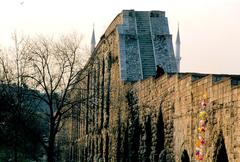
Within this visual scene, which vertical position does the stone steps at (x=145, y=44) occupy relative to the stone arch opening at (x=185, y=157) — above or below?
above

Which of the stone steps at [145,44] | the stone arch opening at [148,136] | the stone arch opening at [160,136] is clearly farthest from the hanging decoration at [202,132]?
the stone steps at [145,44]

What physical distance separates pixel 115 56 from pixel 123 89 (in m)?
3.80

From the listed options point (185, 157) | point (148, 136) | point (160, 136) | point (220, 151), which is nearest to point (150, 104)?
point (148, 136)

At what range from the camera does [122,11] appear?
31.1 meters

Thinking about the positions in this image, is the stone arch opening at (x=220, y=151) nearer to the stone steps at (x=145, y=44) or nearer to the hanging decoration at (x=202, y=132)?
the hanging decoration at (x=202, y=132)

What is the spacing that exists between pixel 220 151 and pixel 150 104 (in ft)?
25.2

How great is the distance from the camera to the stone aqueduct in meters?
13.3

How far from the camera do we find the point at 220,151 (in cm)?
1323

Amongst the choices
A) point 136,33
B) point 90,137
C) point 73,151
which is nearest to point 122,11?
point 136,33

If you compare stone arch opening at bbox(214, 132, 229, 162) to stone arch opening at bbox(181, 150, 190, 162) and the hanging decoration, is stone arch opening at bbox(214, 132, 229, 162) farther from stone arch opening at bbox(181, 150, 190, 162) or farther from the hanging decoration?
stone arch opening at bbox(181, 150, 190, 162)

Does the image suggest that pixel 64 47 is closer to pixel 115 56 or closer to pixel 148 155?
pixel 115 56

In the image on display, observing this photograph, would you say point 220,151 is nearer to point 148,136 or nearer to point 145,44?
point 148,136

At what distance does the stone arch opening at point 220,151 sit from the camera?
13.2m

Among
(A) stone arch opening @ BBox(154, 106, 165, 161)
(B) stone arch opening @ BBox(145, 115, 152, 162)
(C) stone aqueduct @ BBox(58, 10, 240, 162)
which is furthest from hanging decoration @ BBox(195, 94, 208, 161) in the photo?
(B) stone arch opening @ BBox(145, 115, 152, 162)
